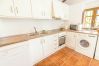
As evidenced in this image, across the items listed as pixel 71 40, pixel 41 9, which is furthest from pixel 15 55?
pixel 71 40

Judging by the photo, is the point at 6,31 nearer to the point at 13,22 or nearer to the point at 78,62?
the point at 13,22

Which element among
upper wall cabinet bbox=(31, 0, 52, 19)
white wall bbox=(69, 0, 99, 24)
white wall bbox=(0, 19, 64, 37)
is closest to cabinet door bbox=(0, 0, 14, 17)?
white wall bbox=(0, 19, 64, 37)

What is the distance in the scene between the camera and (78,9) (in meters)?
3.11

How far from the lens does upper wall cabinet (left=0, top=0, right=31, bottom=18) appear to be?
128 cm

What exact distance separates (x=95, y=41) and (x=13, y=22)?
255cm

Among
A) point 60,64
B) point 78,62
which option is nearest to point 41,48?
point 60,64

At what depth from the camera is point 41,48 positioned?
187cm

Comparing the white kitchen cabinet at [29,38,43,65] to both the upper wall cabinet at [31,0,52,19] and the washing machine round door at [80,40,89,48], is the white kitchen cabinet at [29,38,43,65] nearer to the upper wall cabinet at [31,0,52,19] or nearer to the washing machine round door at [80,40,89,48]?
the upper wall cabinet at [31,0,52,19]

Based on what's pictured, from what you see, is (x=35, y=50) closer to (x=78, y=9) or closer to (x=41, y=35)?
(x=41, y=35)

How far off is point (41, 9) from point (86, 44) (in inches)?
78.9

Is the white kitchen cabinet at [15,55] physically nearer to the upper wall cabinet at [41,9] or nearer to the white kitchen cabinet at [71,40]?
the upper wall cabinet at [41,9]

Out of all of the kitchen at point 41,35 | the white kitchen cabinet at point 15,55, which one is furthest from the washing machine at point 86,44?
the white kitchen cabinet at point 15,55

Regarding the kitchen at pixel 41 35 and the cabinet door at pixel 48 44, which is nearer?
the kitchen at pixel 41 35

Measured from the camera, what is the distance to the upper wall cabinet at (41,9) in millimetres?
1815
